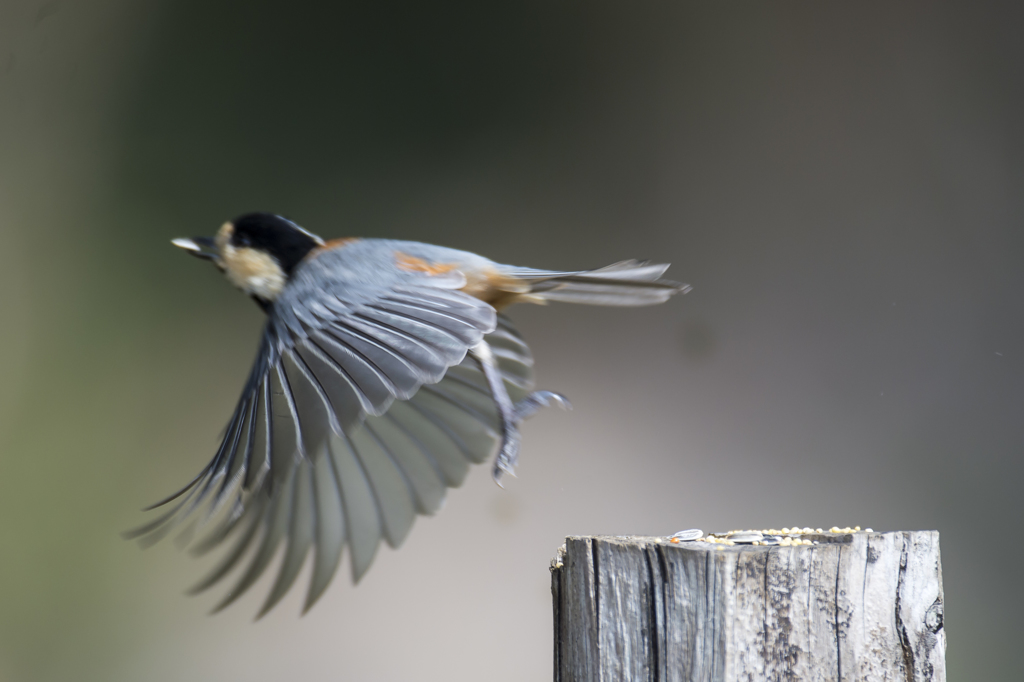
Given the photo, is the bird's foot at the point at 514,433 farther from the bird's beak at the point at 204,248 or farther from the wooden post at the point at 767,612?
the bird's beak at the point at 204,248

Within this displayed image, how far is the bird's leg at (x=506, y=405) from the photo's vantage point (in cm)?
139

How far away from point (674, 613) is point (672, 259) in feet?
5.69

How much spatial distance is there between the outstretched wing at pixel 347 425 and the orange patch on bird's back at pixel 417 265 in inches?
1.3

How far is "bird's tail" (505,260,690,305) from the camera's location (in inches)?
63.2

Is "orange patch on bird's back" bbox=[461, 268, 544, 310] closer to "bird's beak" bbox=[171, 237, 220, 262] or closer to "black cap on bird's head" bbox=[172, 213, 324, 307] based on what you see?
"black cap on bird's head" bbox=[172, 213, 324, 307]

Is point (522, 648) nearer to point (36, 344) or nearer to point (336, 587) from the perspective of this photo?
point (336, 587)

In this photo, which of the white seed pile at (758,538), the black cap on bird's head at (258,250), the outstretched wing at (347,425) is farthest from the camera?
the black cap on bird's head at (258,250)

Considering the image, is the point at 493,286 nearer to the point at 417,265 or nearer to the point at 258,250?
the point at 417,265

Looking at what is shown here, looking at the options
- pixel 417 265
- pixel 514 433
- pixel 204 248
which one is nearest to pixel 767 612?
pixel 514 433

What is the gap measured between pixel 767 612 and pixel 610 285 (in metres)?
0.99

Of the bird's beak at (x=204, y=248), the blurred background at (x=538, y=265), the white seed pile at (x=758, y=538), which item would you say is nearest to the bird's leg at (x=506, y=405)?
the white seed pile at (x=758, y=538)

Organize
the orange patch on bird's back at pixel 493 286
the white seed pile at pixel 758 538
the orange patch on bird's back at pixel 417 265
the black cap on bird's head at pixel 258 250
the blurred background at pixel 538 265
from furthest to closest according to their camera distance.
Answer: the blurred background at pixel 538 265
the black cap on bird's head at pixel 258 250
the orange patch on bird's back at pixel 493 286
the orange patch on bird's back at pixel 417 265
the white seed pile at pixel 758 538

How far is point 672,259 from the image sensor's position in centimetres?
238

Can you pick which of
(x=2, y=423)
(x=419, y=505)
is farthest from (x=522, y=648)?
(x=2, y=423)
